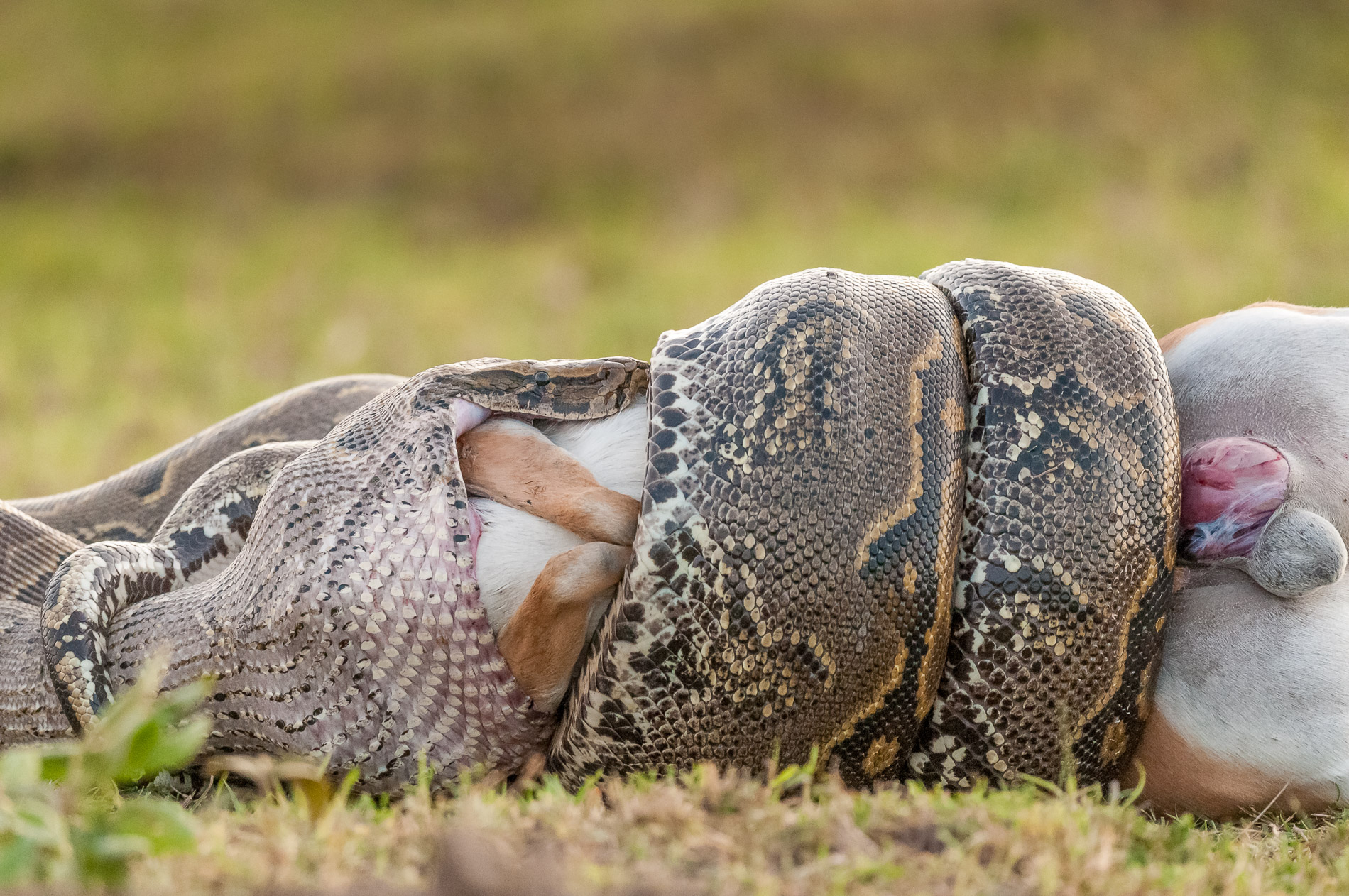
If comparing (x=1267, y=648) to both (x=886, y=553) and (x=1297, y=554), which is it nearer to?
(x=1297, y=554)

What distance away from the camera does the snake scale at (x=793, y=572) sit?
2451 millimetres

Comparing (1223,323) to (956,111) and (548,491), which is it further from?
(956,111)

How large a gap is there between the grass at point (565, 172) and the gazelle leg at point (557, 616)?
15.2 ft

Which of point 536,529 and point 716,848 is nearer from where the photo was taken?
point 716,848

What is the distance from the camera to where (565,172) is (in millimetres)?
13438

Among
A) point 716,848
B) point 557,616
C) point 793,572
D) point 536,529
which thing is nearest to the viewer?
point 716,848

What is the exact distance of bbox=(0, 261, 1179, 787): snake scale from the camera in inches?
96.5

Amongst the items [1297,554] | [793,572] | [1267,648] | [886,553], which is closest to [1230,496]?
[1297,554]

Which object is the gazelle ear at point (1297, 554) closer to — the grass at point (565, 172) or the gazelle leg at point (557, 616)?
the gazelle leg at point (557, 616)

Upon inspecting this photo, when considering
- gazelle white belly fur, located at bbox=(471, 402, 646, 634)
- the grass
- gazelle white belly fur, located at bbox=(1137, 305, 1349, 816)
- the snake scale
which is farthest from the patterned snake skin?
the grass

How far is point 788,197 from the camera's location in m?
12.6

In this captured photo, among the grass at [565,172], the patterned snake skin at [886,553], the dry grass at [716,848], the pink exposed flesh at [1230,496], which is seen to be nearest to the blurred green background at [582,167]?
the grass at [565,172]

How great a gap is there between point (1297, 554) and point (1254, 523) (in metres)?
0.18

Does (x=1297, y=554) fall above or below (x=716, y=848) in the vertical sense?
above
